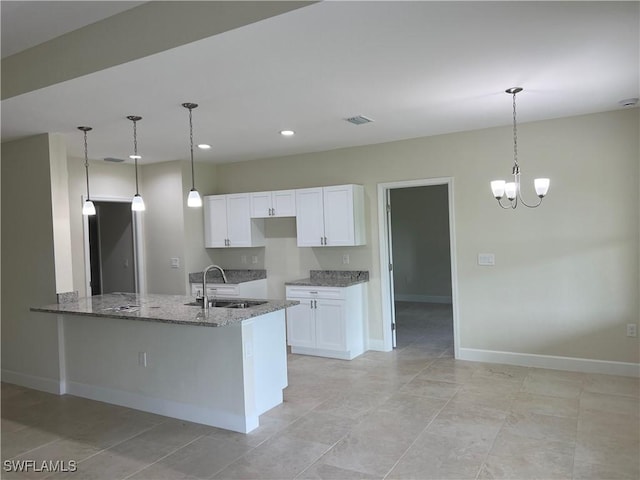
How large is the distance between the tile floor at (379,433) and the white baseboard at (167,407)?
0.07 metres

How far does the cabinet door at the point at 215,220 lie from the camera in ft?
21.0

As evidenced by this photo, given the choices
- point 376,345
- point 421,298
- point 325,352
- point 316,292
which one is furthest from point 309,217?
point 421,298

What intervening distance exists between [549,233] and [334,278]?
2.51 metres

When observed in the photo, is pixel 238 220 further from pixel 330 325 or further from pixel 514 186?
pixel 514 186

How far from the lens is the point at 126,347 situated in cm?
400

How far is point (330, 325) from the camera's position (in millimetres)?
5375

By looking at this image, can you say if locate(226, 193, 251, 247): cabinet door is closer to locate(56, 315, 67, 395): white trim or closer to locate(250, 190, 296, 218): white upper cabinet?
locate(250, 190, 296, 218): white upper cabinet

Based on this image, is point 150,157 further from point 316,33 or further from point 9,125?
point 316,33

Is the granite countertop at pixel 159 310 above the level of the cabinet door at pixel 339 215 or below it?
below

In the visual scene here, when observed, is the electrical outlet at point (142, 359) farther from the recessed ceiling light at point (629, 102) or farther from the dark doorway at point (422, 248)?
the dark doorway at point (422, 248)

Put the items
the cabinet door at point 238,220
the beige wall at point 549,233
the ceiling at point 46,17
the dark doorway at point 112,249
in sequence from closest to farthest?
the ceiling at point 46,17 → the beige wall at point 549,233 → the cabinet door at point 238,220 → the dark doorway at point 112,249

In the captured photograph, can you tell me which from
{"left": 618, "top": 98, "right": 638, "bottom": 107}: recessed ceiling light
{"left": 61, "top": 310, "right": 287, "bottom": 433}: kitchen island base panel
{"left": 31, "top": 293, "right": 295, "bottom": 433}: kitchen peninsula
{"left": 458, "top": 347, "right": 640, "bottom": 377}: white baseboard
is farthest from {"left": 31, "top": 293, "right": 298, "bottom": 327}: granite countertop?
{"left": 618, "top": 98, "right": 638, "bottom": 107}: recessed ceiling light

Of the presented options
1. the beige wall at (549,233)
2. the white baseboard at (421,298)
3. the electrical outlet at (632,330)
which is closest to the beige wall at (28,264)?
the beige wall at (549,233)

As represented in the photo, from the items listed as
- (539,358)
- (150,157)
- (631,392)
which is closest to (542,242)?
(539,358)
